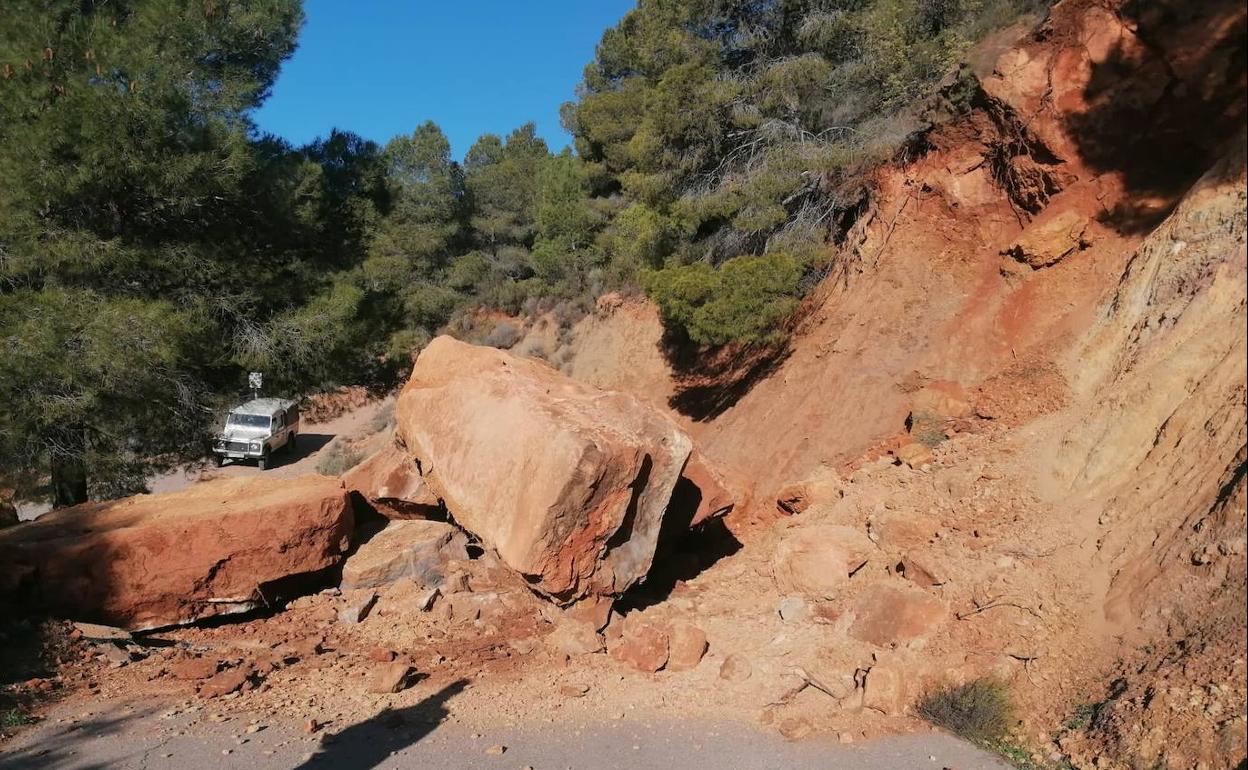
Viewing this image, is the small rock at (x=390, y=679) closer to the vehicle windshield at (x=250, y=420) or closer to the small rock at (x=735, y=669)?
the small rock at (x=735, y=669)

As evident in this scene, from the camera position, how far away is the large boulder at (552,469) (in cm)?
718

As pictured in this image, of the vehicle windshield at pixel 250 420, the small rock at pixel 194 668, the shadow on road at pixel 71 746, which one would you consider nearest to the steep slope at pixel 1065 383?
the small rock at pixel 194 668

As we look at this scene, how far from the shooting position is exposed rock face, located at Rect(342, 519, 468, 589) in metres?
8.88

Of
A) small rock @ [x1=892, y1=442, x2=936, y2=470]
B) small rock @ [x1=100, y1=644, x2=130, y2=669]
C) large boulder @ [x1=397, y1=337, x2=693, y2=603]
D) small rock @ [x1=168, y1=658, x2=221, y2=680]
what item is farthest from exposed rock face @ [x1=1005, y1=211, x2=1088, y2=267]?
small rock @ [x1=100, y1=644, x2=130, y2=669]

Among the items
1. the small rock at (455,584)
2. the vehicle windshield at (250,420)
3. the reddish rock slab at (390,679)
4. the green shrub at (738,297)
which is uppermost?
the vehicle windshield at (250,420)

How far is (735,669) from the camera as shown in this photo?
7.07 metres

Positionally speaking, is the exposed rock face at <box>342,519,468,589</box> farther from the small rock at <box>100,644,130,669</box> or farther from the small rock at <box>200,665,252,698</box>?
the small rock at <box>100,644,130,669</box>

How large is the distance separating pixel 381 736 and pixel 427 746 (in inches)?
16.0

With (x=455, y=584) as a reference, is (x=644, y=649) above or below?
below

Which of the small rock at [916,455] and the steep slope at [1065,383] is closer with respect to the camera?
the steep slope at [1065,383]

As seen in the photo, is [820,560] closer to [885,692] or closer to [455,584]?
[885,692]

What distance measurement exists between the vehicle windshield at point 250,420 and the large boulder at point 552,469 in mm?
16743

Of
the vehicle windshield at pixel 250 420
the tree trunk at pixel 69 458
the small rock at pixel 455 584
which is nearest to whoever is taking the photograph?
the small rock at pixel 455 584

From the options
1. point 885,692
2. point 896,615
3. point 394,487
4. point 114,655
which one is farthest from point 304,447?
point 885,692
